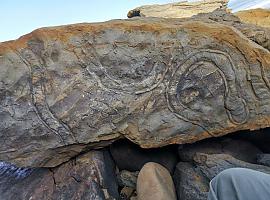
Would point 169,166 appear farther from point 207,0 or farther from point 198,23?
point 207,0

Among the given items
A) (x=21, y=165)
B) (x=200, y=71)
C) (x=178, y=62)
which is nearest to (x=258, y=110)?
(x=200, y=71)

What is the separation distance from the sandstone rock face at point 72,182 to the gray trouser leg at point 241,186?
107cm

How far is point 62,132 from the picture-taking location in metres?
1.97

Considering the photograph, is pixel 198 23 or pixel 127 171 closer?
pixel 198 23

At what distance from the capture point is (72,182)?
2.03 meters

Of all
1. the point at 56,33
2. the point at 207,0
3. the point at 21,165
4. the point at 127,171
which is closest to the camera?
the point at 56,33

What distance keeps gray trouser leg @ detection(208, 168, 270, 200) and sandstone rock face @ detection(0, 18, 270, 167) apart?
3.14ft

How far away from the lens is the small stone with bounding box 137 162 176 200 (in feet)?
6.27

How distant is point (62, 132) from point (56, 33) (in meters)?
0.57

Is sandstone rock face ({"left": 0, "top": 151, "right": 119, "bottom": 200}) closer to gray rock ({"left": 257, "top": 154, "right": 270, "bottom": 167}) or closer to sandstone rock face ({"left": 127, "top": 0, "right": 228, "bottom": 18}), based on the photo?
gray rock ({"left": 257, "top": 154, "right": 270, "bottom": 167})

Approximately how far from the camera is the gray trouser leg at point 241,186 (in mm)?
1016

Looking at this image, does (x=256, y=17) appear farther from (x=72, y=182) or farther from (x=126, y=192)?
(x=72, y=182)

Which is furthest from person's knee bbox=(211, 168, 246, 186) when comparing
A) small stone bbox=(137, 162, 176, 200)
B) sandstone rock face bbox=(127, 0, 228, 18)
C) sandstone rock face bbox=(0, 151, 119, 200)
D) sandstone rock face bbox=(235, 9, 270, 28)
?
sandstone rock face bbox=(127, 0, 228, 18)

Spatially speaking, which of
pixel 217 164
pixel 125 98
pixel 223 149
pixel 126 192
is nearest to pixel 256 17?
pixel 223 149
